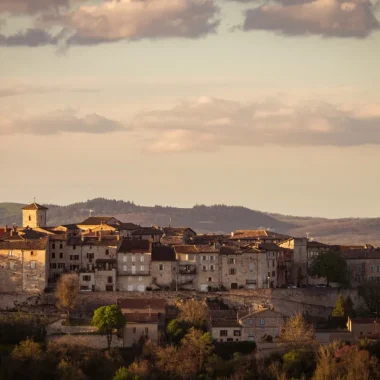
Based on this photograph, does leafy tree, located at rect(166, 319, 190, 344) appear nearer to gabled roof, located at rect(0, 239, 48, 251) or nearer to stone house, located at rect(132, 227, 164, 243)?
gabled roof, located at rect(0, 239, 48, 251)

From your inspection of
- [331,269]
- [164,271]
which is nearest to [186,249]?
[164,271]

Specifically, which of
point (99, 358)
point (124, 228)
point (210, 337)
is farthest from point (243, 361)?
point (124, 228)

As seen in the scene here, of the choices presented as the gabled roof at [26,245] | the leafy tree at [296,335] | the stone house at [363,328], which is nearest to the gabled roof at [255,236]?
the gabled roof at [26,245]

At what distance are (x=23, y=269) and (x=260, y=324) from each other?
15.1 m

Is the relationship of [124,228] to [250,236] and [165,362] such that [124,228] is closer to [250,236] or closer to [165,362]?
[250,236]

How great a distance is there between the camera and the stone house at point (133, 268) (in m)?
87.1

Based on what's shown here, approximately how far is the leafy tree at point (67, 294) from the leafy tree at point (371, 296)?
18443mm

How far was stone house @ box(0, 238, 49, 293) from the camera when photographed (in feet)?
279

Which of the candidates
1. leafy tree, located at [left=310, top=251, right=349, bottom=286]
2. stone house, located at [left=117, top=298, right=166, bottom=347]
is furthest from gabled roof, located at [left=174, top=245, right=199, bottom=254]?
leafy tree, located at [left=310, top=251, right=349, bottom=286]

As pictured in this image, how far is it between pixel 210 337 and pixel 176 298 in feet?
24.2

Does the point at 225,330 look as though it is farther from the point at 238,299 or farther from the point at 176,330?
the point at 238,299

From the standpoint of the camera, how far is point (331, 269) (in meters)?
90.9

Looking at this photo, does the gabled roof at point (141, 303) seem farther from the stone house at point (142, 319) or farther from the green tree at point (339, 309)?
the green tree at point (339, 309)

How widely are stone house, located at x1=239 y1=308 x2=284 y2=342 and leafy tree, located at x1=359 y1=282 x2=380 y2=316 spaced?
1043 cm
